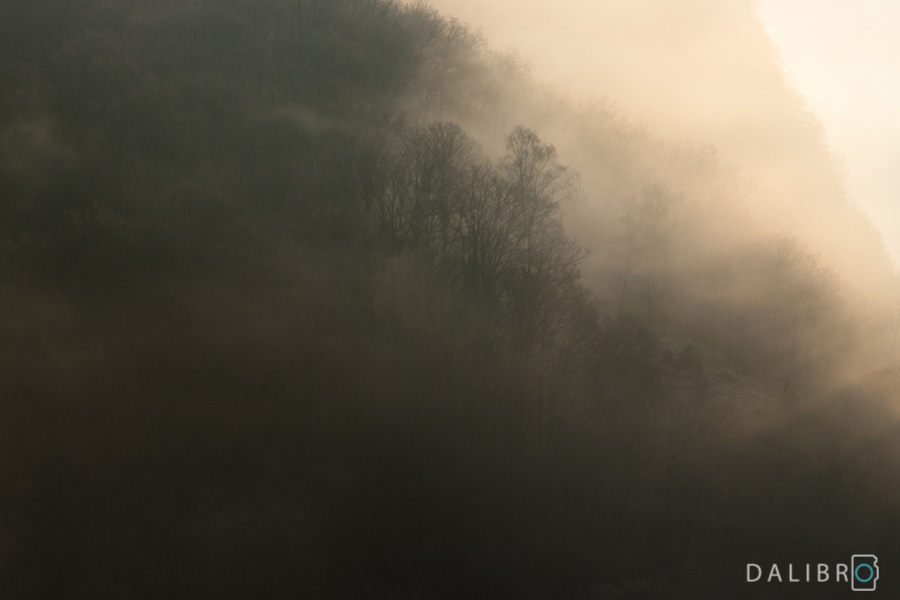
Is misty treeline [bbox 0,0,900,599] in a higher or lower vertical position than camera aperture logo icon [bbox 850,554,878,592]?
higher

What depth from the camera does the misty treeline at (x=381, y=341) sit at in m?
37.7

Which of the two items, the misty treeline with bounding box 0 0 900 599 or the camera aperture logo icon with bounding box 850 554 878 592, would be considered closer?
the camera aperture logo icon with bounding box 850 554 878 592

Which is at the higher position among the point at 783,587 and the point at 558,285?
the point at 558,285

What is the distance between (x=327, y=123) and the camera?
6900 cm

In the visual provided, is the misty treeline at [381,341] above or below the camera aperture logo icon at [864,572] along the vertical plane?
above

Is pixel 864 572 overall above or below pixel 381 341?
below

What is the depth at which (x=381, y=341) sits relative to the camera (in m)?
51.3

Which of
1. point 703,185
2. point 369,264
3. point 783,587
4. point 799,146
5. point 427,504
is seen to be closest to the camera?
point 783,587

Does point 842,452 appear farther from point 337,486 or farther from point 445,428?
point 337,486

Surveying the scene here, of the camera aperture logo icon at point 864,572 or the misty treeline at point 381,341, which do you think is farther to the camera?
the misty treeline at point 381,341

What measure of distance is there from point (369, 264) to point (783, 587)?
3182cm

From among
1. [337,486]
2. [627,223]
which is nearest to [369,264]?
[337,486]

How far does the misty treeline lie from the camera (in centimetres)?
3766

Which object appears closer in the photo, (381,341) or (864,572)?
(864,572)
